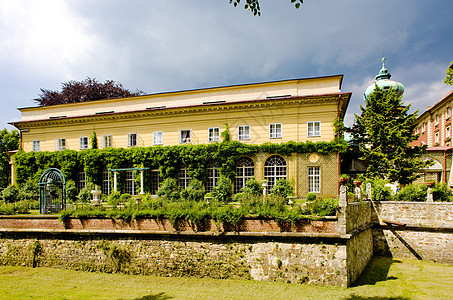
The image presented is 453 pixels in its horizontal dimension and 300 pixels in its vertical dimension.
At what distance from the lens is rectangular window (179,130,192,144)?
22.1 m

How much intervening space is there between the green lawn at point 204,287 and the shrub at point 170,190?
23.9 ft

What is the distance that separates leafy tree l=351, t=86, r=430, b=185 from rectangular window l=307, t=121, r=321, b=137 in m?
3.58

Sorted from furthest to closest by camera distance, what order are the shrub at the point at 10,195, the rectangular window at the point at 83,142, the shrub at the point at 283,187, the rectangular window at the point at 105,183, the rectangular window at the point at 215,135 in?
the rectangular window at the point at 83,142 < the rectangular window at the point at 105,183 < the rectangular window at the point at 215,135 < the shrub at the point at 10,195 < the shrub at the point at 283,187

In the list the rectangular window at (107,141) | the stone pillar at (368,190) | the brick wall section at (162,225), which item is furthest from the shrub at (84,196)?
the stone pillar at (368,190)

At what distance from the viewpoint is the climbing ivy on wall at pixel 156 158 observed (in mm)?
19828

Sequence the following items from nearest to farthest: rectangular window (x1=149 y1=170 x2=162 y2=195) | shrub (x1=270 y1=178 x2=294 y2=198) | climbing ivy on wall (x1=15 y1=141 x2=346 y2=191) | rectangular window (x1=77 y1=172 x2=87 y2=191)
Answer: shrub (x1=270 y1=178 x2=294 y2=198), climbing ivy on wall (x1=15 y1=141 x2=346 y2=191), rectangular window (x1=149 y1=170 x2=162 y2=195), rectangular window (x1=77 y1=172 x2=87 y2=191)

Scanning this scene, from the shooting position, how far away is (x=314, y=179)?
763 inches

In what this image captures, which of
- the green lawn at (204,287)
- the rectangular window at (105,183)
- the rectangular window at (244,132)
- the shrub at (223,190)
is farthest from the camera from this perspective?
the rectangular window at (105,183)

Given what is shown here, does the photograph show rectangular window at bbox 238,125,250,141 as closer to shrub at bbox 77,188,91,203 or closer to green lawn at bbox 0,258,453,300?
green lawn at bbox 0,258,453,300

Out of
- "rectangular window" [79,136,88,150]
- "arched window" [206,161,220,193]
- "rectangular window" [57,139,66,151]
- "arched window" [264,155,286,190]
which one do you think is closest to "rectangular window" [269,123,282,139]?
"arched window" [264,155,286,190]

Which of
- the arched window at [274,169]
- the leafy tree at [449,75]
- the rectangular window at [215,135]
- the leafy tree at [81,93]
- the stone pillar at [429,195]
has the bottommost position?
the stone pillar at [429,195]

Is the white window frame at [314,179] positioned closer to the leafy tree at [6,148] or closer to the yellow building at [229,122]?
the yellow building at [229,122]

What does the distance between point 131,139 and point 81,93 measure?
14635 mm

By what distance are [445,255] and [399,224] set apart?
2.49m
